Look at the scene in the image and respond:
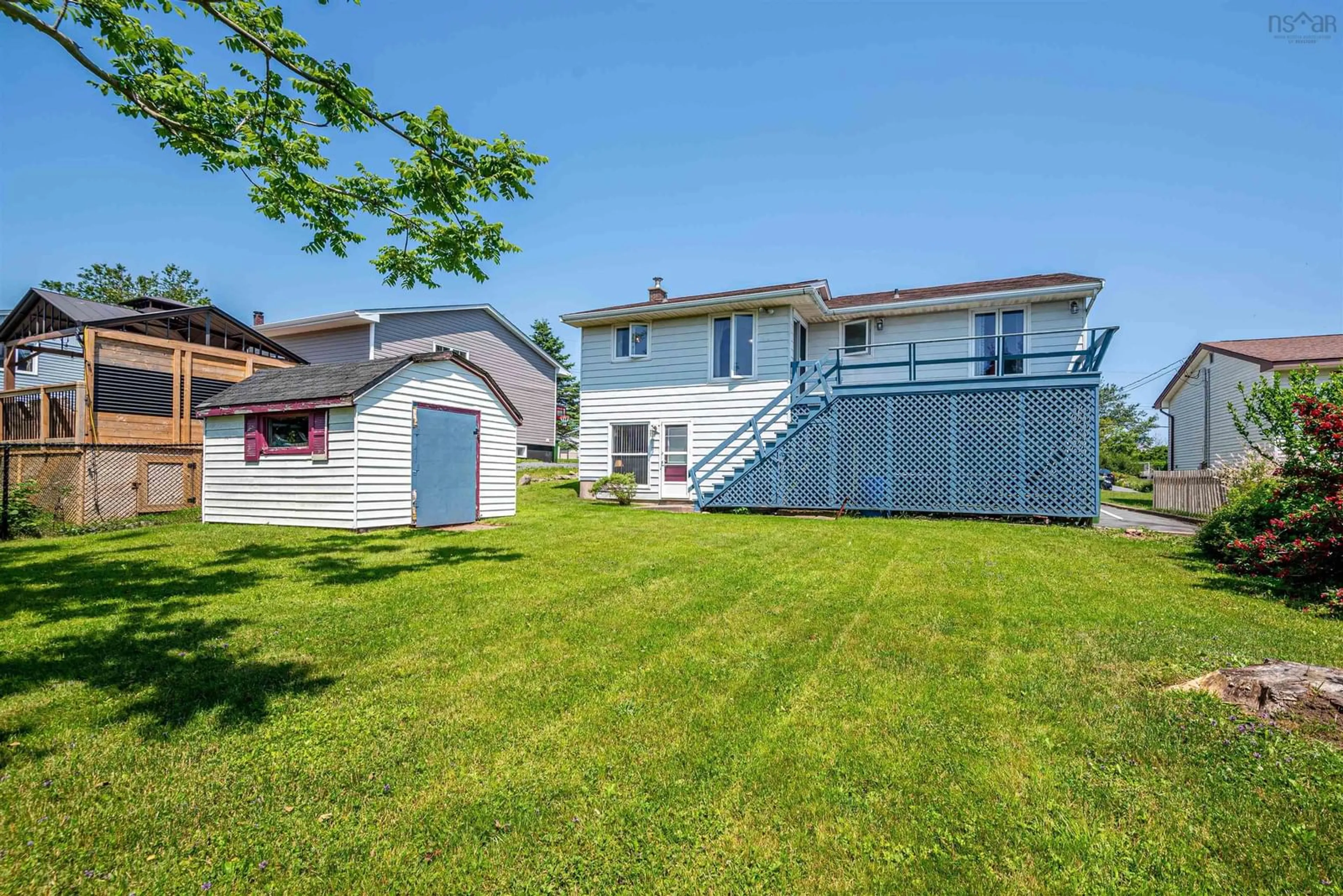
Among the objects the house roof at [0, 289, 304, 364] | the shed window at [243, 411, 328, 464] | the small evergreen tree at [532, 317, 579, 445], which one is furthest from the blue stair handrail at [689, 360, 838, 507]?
the small evergreen tree at [532, 317, 579, 445]

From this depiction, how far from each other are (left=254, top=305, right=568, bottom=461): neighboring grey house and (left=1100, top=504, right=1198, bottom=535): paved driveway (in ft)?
56.9

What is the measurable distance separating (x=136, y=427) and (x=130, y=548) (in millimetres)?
8017

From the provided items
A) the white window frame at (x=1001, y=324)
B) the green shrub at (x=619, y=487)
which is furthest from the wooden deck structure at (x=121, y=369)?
the white window frame at (x=1001, y=324)

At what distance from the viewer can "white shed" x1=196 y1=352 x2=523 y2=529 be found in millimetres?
10031

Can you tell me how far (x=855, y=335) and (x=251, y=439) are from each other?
15.2 meters

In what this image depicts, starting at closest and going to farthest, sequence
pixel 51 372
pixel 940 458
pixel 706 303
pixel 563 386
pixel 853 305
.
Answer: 1. pixel 940 458
2. pixel 706 303
3. pixel 853 305
4. pixel 51 372
5. pixel 563 386

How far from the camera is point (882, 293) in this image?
1806 centimetres

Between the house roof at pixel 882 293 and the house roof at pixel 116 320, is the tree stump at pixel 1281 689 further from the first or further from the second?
the house roof at pixel 116 320

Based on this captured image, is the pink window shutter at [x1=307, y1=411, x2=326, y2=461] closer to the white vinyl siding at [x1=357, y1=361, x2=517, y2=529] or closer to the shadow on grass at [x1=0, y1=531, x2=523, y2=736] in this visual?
the white vinyl siding at [x1=357, y1=361, x2=517, y2=529]

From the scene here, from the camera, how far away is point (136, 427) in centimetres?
1390

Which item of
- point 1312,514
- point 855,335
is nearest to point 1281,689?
point 1312,514

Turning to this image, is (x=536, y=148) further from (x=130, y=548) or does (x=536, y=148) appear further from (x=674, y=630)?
(x=130, y=548)

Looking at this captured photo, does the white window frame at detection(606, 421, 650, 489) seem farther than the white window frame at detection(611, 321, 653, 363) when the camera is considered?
No

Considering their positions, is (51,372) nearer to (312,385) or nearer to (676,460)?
(312,385)
